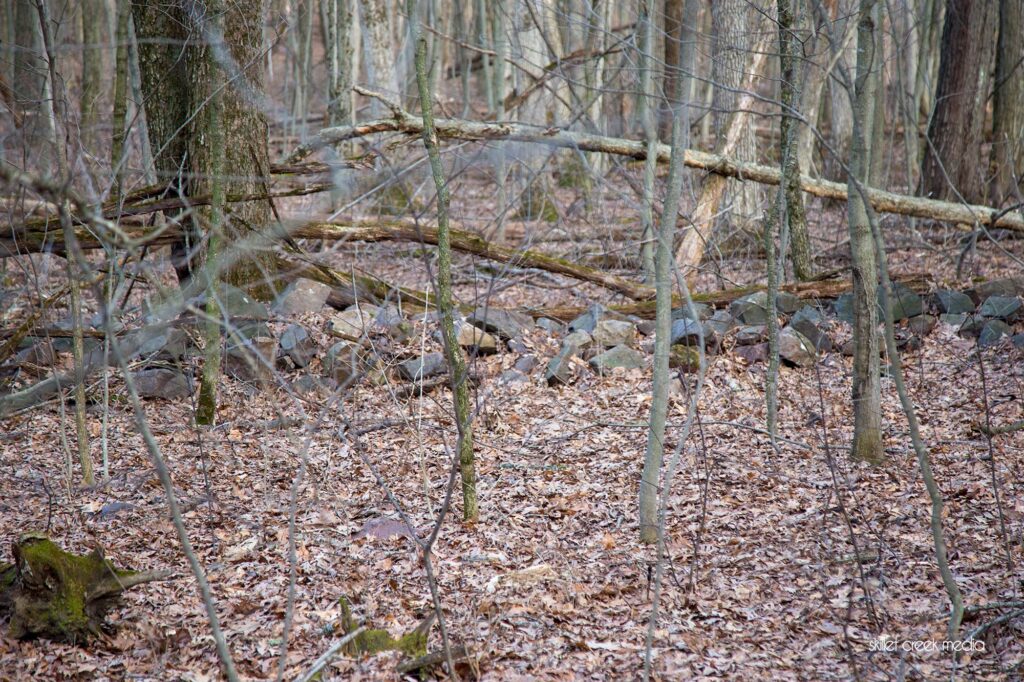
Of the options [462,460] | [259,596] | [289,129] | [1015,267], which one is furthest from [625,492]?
[289,129]

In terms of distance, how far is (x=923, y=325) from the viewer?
6.73 metres

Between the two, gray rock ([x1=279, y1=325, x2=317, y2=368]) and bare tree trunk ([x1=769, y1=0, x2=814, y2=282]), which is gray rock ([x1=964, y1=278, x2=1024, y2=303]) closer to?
bare tree trunk ([x1=769, y1=0, x2=814, y2=282])

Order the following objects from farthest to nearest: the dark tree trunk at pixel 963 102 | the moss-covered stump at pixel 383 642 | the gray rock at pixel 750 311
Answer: the dark tree trunk at pixel 963 102 → the gray rock at pixel 750 311 → the moss-covered stump at pixel 383 642

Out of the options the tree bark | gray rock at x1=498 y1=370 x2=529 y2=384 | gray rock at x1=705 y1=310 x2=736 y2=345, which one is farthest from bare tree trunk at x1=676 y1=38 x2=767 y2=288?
gray rock at x1=498 y1=370 x2=529 y2=384

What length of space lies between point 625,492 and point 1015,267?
5.65 meters

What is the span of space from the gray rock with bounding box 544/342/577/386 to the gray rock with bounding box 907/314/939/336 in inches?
111

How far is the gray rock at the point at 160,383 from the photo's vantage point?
6.28 metres

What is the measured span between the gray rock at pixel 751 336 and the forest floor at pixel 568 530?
14.0 inches

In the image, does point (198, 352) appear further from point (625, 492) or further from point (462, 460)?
point (625, 492)

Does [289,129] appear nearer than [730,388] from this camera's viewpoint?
No

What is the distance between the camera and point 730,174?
801cm

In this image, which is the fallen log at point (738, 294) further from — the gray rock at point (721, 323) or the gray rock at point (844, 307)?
the gray rock at point (721, 323)

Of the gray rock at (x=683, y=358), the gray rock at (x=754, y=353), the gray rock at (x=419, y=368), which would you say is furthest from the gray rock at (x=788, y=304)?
the gray rock at (x=419, y=368)

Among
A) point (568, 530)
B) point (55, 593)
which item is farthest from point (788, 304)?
point (55, 593)
